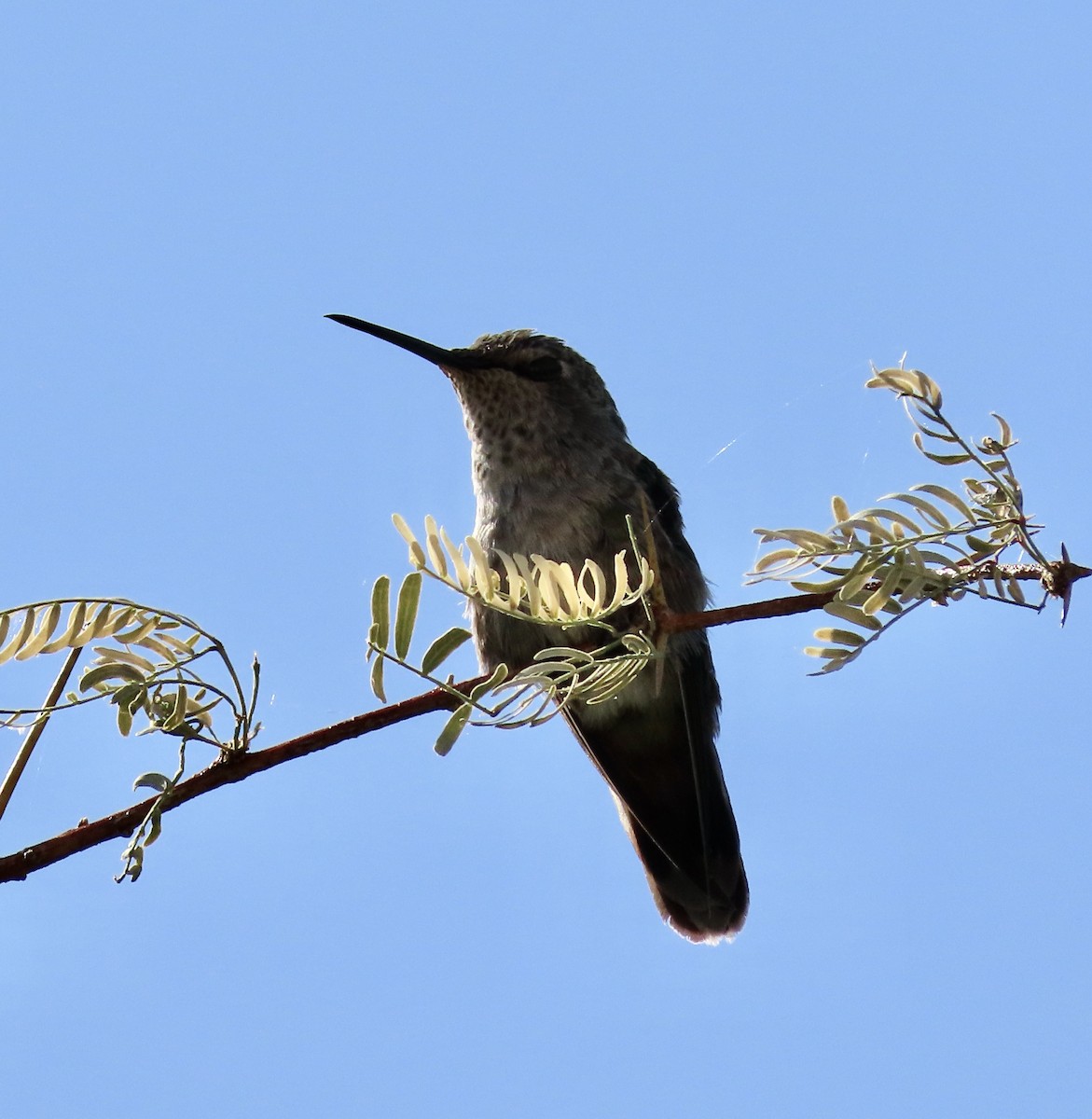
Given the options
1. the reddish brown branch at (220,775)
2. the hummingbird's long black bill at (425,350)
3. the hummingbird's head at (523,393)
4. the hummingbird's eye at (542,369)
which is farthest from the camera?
the hummingbird's eye at (542,369)

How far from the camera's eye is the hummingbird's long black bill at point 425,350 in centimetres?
414

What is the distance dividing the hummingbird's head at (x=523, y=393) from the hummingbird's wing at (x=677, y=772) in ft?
1.05

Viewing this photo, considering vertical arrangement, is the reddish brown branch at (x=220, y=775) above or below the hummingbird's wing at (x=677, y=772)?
below

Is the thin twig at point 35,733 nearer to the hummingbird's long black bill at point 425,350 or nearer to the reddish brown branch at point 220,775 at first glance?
the reddish brown branch at point 220,775

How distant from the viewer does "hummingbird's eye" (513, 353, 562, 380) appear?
4906 mm

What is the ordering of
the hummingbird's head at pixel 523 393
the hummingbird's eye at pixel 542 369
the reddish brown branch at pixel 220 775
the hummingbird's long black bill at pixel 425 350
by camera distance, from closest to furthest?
the reddish brown branch at pixel 220 775
the hummingbird's long black bill at pixel 425 350
the hummingbird's head at pixel 523 393
the hummingbird's eye at pixel 542 369

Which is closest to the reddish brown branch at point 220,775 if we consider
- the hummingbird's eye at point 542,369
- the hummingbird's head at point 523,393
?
the hummingbird's head at point 523,393

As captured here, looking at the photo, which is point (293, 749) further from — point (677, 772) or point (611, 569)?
point (677, 772)

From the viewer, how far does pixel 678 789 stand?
463cm

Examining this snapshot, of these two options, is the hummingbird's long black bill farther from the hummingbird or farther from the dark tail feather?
the dark tail feather

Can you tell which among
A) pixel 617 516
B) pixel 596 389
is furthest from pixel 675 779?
pixel 596 389

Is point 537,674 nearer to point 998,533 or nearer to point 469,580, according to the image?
point 469,580

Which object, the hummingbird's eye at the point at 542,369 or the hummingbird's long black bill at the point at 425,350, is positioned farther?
the hummingbird's eye at the point at 542,369

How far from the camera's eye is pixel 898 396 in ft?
6.22
